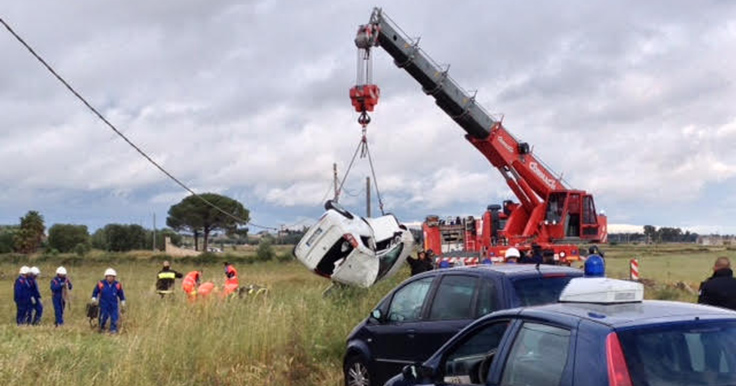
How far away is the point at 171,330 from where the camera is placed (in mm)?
9547

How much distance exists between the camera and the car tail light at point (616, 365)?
3777 mm

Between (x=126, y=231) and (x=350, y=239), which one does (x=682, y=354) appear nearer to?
(x=350, y=239)

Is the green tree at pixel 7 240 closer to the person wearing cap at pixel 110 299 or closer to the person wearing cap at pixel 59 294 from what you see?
the person wearing cap at pixel 59 294

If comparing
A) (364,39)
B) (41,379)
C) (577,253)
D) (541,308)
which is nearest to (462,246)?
(577,253)

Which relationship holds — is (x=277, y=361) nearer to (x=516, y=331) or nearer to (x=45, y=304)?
(x=516, y=331)

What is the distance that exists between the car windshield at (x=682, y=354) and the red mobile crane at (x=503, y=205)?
641 inches

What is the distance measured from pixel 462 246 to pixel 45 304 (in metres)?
14.4

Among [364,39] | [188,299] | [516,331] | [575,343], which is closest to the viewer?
[575,343]

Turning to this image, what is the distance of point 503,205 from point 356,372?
48.1ft

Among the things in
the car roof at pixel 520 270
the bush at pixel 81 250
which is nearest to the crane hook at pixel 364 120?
the car roof at pixel 520 270

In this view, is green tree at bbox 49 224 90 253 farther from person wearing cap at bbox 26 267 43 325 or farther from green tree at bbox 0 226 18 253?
person wearing cap at bbox 26 267 43 325

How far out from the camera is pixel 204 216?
85.8 metres

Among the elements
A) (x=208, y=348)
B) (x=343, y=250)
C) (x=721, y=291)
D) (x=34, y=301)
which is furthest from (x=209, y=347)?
(x=34, y=301)

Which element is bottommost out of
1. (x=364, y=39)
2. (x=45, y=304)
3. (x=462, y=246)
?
(x=45, y=304)
